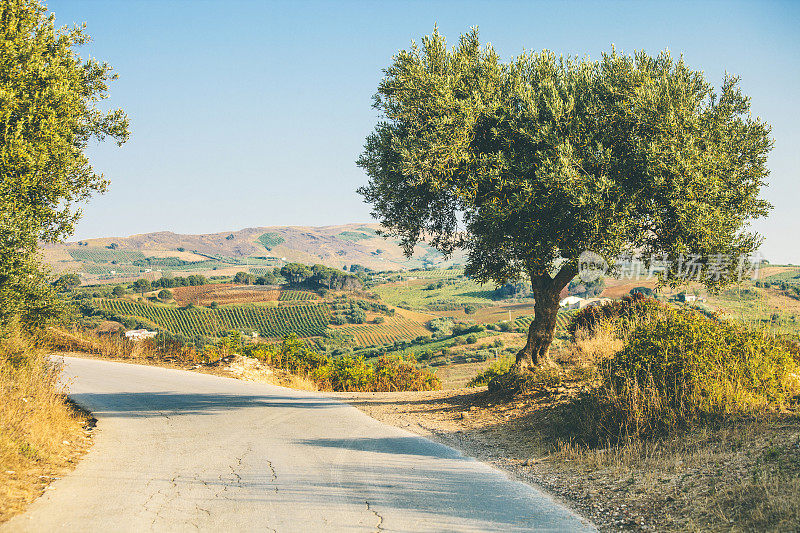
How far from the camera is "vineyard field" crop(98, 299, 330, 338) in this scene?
340ft

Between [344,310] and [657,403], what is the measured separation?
422 feet

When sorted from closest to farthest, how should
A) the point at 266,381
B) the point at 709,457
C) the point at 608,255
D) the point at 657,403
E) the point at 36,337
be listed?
1. the point at 709,457
2. the point at 657,403
3. the point at 608,255
4. the point at 36,337
5. the point at 266,381

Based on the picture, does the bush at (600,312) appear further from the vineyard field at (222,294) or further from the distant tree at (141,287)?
the distant tree at (141,287)

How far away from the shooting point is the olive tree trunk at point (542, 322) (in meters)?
14.5

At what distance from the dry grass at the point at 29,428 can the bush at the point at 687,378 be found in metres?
9.08

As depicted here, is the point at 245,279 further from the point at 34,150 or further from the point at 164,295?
the point at 34,150

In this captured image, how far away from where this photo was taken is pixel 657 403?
357 inches

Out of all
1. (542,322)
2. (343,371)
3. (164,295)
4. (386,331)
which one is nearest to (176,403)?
(343,371)

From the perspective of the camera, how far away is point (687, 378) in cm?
931

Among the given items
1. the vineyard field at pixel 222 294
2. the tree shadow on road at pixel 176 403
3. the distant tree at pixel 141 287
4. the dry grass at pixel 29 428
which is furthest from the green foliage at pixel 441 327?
the dry grass at pixel 29 428

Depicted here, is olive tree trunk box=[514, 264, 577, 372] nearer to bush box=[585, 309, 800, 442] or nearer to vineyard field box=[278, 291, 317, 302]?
bush box=[585, 309, 800, 442]

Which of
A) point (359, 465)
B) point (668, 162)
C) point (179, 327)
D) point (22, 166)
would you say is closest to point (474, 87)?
point (668, 162)

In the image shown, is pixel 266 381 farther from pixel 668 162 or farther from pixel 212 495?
pixel 668 162

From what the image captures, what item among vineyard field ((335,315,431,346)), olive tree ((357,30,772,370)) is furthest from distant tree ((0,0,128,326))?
vineyard field ((335,315,431,346))
